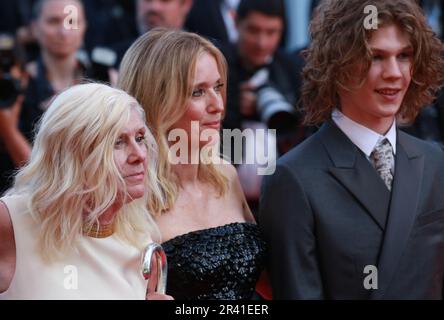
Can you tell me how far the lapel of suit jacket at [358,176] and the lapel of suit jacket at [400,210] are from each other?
0.04 metres

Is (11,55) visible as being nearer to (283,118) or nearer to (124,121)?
(283,118)

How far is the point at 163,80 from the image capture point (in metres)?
3.12

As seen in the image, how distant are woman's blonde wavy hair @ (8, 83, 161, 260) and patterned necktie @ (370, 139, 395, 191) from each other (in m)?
0.84

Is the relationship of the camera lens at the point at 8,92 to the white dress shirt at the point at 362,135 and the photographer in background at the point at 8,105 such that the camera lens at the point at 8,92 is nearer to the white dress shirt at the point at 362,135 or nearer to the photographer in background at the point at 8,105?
the photographer in background at the point at 8,105

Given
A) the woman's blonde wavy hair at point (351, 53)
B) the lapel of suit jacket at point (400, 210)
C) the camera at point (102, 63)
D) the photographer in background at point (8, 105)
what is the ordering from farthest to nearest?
1. the photographer in background at point (8, 105)
2. the camera at point (102, 63)
3. the woman's blonde wavy hair at point (351, 53)
4. the lapel of suit jacket at point (400, 210)

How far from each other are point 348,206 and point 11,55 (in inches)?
84.5

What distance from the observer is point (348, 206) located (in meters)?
3.00

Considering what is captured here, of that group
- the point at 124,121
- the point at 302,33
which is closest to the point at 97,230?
the point at 124,121

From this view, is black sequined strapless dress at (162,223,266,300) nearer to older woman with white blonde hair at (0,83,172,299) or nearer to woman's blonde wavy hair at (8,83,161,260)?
older woman with white blonde hair at (0,83,172,299)

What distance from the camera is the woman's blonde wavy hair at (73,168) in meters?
2.62

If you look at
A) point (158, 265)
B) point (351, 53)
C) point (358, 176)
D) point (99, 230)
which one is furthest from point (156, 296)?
point (351, 53)

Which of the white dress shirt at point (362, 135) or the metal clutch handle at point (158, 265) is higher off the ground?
the white dress shirt at point (362, 135)

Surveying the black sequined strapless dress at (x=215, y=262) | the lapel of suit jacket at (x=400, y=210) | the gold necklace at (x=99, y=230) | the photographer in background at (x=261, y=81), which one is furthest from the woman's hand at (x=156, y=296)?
the photographer in background at (x=261, y=81)

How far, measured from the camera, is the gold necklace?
8.86 ft
